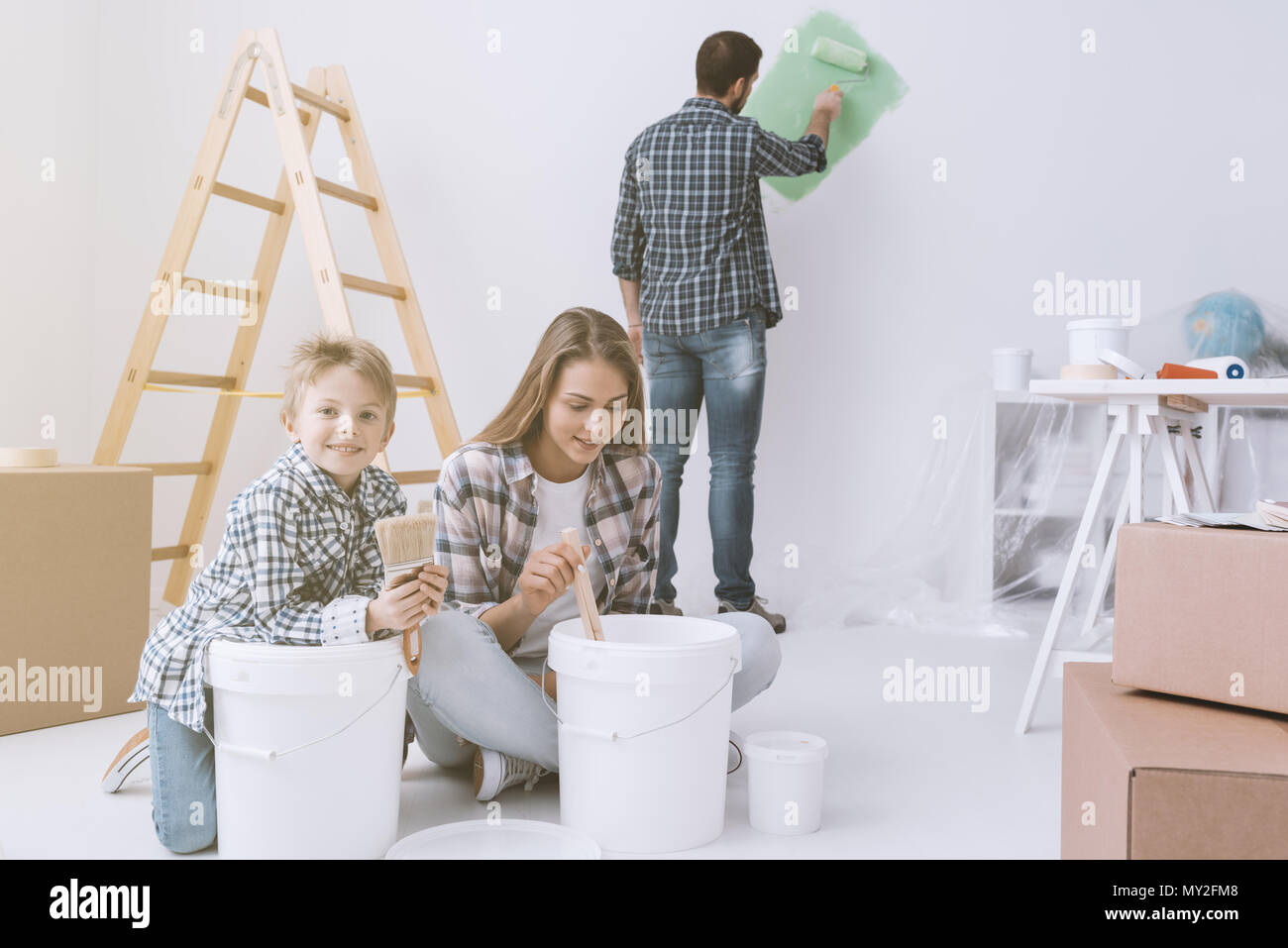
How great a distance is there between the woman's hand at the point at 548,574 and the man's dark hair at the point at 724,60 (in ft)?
5.80

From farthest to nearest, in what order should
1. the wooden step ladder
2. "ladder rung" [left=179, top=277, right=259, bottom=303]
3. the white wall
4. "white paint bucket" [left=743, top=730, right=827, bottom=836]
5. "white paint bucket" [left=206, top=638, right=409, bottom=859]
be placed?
1. the white wall
2. "ladder rung" [left=179, top=277, right=259, bottom=303]
3. the wooden step ladder
4. "white paint bucket" [left=743, top=730, right=827, bottom=836]
5. "white paint bucket" [left=206, top=638, right=409, bottom=859]

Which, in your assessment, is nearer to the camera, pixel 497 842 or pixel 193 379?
pixel 497 842

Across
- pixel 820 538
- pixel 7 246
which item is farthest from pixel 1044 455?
pixel 7 246

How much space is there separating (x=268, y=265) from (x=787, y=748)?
2031 mm

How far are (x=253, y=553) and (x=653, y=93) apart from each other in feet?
7.10

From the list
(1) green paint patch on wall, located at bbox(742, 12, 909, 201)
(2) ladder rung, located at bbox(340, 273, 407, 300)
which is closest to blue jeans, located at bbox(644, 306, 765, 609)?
(1) green paint patch on wall, located at bbox(742, 12, 909, 201)

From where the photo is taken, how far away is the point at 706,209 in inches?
107

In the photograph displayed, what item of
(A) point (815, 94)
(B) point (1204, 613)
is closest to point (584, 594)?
(B) point (1204, 613)

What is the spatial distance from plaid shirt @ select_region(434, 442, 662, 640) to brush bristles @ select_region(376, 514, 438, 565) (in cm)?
27

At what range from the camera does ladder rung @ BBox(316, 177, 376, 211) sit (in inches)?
102

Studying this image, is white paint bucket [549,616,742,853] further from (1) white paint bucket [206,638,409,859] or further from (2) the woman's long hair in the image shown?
(2) the woman's long hair

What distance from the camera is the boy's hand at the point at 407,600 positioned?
1203 mm

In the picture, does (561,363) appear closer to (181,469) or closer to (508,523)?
(508,523)

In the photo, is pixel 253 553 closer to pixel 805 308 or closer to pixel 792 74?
pixel 805 308
